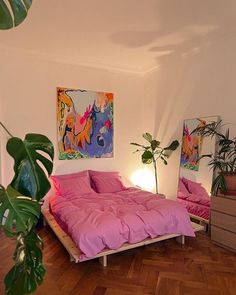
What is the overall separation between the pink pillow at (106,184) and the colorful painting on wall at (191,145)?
1117mm

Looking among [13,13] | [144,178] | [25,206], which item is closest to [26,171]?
[25,206]

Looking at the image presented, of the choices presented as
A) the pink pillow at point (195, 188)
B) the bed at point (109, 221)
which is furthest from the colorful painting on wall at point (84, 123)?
the pink pillow at point (195, 188)

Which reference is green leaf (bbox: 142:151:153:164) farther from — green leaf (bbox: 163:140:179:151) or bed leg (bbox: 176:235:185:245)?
bed leg (bbox: 176:235:185:245)

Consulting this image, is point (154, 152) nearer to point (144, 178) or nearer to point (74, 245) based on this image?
point (144, 178)

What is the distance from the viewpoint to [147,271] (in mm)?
2373

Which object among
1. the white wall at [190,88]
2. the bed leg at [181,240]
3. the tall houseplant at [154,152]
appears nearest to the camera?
the bed leg at [181,240]

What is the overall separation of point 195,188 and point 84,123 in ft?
6.96

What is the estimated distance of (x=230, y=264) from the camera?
2502 millimetres

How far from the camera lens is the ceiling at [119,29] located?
246 cm

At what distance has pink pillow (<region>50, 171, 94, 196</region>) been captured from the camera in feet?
12.1

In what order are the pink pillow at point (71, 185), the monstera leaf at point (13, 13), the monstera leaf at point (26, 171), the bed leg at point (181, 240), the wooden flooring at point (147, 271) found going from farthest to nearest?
1. the pink pillow at point (71, 185)
2. the bed leg at point (181, 240)
3. the wooden flooring at point (147, 271)
4. the monstera leaf at point (26, 171)
5. the monstera leaf at point (13, 13)

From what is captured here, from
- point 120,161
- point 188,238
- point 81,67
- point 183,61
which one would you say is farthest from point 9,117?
point 188,238

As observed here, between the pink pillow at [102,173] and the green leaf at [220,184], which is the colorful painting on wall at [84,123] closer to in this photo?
the pink pillow at [102,173]

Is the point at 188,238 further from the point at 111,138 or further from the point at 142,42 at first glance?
the point at 142,42
